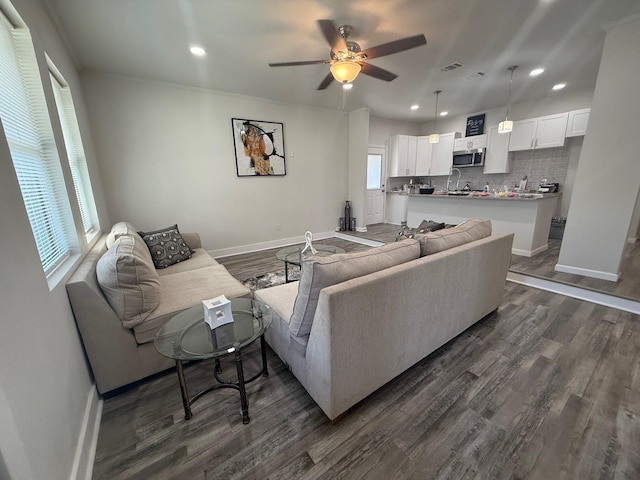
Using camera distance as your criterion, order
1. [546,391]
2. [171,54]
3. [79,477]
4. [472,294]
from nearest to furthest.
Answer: [79,477]
[546,391]
[472,294]
[171,54]

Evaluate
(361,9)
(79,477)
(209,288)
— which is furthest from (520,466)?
(361,9)

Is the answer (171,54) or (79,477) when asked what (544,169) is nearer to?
(171,54)

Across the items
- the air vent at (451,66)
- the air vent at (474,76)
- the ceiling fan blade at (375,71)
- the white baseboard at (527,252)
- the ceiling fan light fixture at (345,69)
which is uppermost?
the air vent at (474,76)

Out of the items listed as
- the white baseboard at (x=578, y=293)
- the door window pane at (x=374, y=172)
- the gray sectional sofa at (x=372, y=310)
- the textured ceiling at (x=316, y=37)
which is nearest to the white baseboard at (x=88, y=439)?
the gray sectional sofa at (x=372, y=310)

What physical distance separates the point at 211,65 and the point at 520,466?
4.43 meters

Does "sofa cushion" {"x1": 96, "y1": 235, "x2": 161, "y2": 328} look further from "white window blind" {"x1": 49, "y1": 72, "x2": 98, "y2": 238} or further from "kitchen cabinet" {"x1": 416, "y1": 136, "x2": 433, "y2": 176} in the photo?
"kitchen cabinet" {"x1": 416, "y1": 136, "x2": 433, "y2": 176}

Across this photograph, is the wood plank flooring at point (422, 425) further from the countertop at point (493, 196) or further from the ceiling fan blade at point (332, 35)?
the ceiling fan blade at point (332, 35)

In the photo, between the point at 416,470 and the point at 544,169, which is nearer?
the point at 416,470

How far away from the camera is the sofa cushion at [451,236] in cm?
179

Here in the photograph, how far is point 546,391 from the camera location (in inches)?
64.6

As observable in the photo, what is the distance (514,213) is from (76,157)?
5.84 meters

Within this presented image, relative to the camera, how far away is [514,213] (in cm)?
405

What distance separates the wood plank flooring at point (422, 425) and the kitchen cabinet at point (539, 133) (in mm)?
4155

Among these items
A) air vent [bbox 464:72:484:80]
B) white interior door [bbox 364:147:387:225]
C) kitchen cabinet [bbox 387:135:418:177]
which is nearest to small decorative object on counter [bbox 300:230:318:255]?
air vent [bbox 464:72:484:80]
